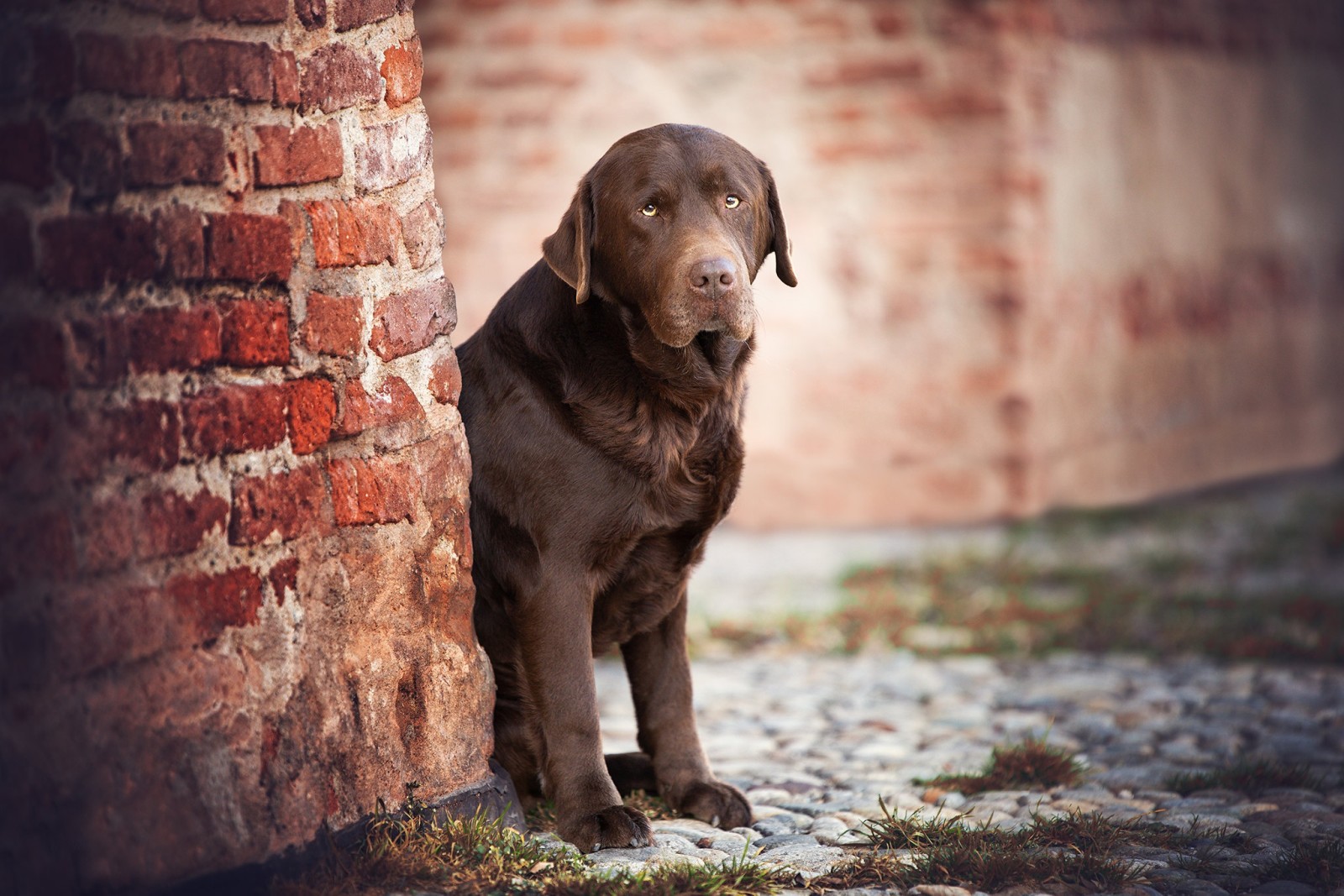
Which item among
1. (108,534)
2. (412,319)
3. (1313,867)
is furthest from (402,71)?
(1313,867)

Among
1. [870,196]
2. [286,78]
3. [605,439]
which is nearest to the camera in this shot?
[286,78]

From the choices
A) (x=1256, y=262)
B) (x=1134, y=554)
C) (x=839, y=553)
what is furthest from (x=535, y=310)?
(x=1256, y=262)

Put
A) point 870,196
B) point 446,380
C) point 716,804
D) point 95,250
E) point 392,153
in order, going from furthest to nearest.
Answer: point 870,196 < point 716,804 < point 446,380 < point 392,153 < point 95,250

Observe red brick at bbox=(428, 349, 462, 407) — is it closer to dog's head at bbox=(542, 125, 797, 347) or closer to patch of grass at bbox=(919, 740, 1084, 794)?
dog's head at bbox=(542, 125, 797, 347)

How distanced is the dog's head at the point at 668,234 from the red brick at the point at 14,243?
122 cm

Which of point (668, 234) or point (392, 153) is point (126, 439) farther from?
point (668, 234)

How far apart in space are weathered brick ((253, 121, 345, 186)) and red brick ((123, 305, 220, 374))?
31 cm

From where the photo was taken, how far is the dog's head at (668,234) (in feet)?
10.4

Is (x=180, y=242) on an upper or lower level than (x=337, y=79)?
lower

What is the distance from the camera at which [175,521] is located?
254 centimetres

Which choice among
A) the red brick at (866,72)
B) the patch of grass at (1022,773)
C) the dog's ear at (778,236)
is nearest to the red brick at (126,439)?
the dog's ear at (778,236)

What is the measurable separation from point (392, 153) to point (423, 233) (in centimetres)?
19

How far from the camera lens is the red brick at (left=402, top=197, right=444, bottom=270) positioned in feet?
9.84

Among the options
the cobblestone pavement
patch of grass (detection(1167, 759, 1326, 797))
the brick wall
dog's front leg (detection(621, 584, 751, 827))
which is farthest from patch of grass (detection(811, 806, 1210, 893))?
the brick wall
